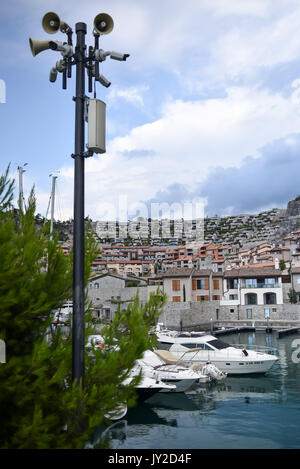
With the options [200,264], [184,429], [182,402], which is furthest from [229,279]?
[184,429]

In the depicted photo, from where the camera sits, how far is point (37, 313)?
489cm

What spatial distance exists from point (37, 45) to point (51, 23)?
0.40 meters

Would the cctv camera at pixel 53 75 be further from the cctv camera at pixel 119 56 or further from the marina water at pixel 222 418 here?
the marina water at pixel 222 418

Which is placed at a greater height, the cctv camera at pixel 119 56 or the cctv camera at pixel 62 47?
the cctv camera at pixel 62 47

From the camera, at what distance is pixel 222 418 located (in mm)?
16891

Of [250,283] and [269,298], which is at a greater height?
[250,283]

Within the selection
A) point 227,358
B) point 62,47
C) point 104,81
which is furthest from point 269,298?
point 62,47

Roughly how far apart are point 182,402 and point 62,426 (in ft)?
53.7

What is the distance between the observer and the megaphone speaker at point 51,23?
540 centimetres

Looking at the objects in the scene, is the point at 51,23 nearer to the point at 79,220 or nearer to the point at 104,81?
the point at 104,81

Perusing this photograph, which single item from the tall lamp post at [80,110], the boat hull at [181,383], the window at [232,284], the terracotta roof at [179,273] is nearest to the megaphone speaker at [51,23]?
the tall lamp post at [80,110]

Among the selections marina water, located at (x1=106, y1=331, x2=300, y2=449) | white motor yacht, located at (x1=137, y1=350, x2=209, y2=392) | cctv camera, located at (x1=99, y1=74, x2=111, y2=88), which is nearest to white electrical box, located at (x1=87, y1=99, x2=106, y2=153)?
cctv camera, located at (x1=99, y1=74, x2=111, y2=88)

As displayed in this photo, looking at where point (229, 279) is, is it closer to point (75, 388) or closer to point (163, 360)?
point (163, 360)

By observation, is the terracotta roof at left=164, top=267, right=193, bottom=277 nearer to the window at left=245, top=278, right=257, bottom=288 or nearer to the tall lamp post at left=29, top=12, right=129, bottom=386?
the window at left=245, top=278, right=257, bottom=288
